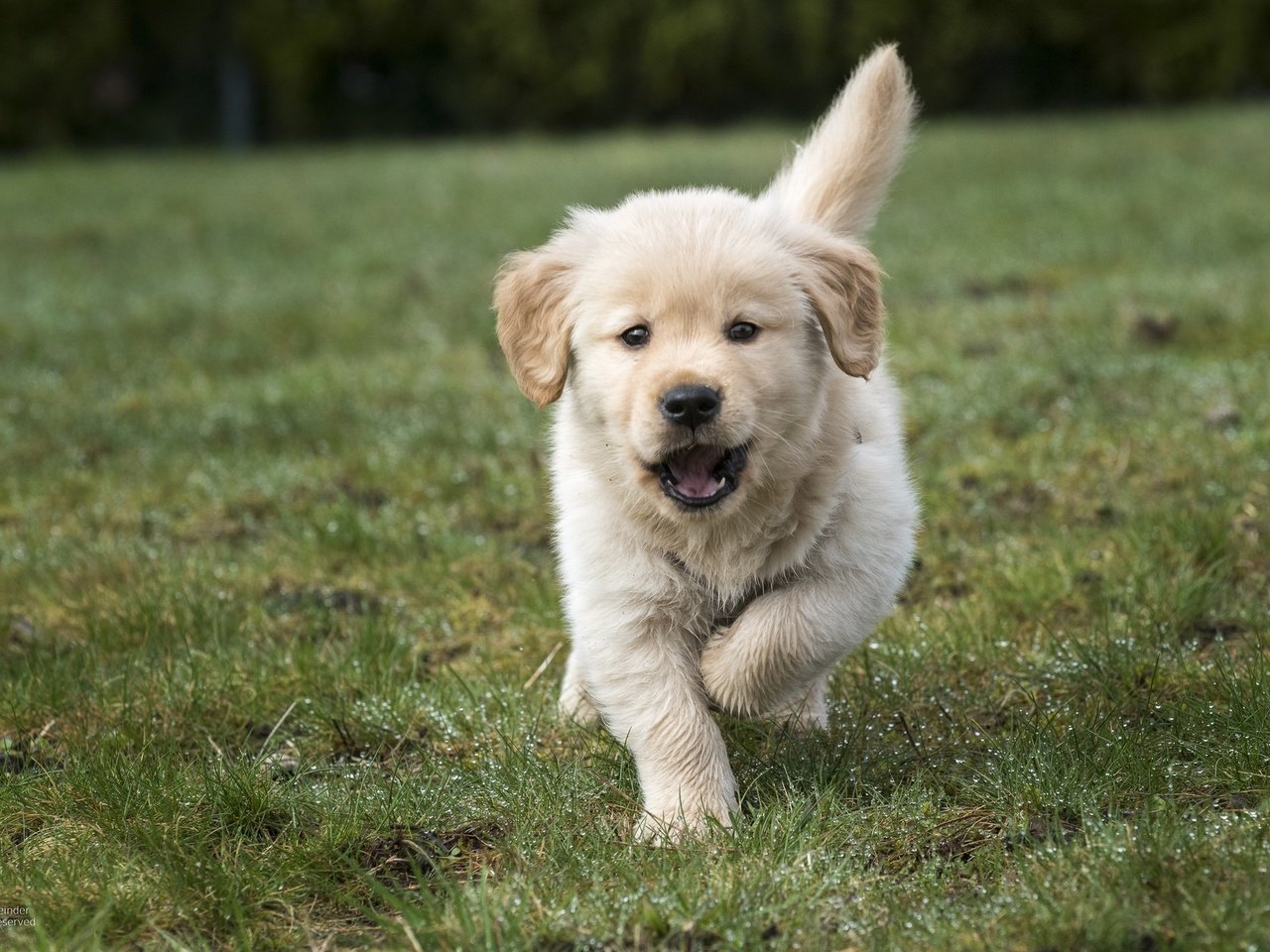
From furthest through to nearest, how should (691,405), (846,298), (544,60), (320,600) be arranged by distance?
(544,60) < (320,600) < (846,298) < (691,405)

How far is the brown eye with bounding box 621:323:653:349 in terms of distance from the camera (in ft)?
9.15

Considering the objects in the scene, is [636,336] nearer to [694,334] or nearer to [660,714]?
[694,334]

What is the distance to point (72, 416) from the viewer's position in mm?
5848

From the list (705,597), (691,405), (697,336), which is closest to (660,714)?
(705,597)

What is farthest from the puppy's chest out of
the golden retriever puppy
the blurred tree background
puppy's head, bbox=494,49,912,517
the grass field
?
the blurred tree background

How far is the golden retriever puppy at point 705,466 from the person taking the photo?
2699 mm

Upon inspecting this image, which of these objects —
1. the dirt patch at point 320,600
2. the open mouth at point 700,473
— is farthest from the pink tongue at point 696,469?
the dirt patch at point 320,600

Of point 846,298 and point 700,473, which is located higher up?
point 846,298

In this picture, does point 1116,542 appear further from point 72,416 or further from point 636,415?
point 72,416

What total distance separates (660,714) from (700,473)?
18.3 inches

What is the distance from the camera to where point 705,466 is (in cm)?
274

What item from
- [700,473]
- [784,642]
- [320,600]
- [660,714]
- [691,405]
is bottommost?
[320,600]

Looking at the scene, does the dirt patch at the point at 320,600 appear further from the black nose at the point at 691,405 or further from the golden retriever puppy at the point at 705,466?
the black nose at the point at 691,405

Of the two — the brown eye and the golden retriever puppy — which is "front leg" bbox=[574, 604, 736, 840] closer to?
the golden retriever puppy
